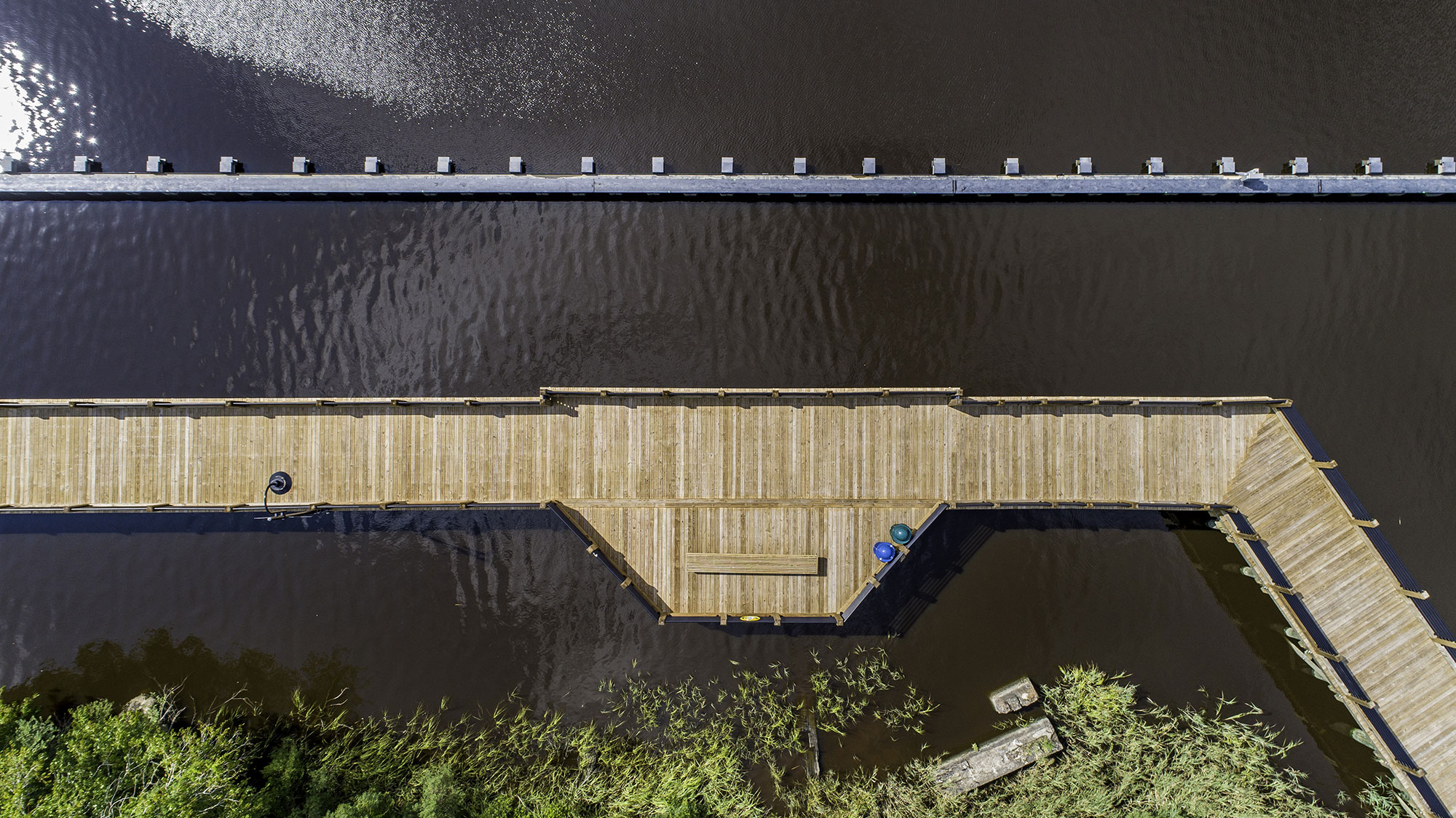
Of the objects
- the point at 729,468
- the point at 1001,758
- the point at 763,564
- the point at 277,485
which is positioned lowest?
the point at 1001,758

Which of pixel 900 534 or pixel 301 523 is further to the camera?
pixel 301 523

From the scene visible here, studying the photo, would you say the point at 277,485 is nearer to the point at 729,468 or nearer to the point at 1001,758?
the point at 729,468

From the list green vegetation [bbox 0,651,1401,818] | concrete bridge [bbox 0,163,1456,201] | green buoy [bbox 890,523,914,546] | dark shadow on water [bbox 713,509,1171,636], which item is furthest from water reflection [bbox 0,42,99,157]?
green buoy [bbox 890,523,914,546]

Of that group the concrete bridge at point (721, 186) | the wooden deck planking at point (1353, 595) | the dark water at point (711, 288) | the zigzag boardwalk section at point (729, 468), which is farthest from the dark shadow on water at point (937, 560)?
the concrete bridge at point (721, 186)

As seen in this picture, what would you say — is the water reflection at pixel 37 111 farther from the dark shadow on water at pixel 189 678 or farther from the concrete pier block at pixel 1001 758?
the concrete pier block at pixel 1001 758

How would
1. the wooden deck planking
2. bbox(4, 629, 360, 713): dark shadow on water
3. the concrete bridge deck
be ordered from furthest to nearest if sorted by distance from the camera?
1. the concrete bridge deck
2. bbox(4, 629, 360, 713): dark shadow on water
3. the wooden deck planking

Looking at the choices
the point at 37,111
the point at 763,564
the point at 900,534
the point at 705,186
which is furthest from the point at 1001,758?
the point at 37,111

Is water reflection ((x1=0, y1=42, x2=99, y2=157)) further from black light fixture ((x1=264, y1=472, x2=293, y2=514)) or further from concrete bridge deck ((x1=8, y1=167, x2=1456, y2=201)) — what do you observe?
black light fixture ((x1=264, y1=472, x2=293, y2=514))
